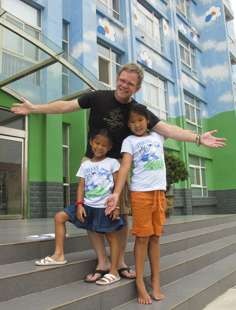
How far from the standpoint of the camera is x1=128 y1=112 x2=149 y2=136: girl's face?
134 inches

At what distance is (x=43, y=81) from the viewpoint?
974 cm

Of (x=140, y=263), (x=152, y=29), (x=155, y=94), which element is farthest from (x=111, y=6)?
(x=140, y=263)

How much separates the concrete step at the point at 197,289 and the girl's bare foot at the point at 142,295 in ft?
0.16

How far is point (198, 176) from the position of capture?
19.6m

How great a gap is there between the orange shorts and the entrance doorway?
262 inches

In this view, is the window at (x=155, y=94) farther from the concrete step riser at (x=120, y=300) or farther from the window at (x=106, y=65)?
the concrete step riser at (x=120, y=300)

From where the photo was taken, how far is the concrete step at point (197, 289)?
3406mm

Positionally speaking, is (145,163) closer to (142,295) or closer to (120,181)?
(120,181)

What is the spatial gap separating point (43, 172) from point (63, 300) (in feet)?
24.5

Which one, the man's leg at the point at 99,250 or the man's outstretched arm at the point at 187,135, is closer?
the man's outstretched arm at the point at 187,135

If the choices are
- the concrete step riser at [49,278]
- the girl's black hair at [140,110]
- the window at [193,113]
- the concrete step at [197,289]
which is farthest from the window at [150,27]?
the girl's black hair at [140,110]

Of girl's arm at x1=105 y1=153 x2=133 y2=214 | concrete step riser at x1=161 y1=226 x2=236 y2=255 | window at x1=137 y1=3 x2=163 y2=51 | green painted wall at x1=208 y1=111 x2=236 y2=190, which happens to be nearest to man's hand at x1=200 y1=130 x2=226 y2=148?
girl's arm at x1=105 y1=153 x2=133 y2=214

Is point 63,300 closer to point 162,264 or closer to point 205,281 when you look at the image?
point 162,264

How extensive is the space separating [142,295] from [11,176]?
6.83 m
